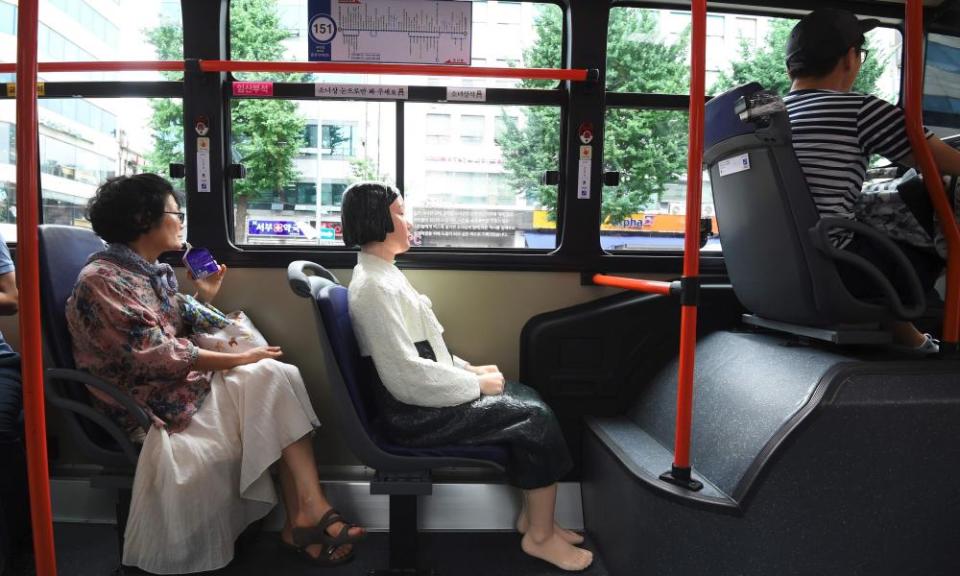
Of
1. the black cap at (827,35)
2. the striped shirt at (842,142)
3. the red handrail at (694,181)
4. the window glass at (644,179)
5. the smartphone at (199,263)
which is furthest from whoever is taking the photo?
the window glass at (644,179)

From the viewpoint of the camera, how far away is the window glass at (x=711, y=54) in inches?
95.9

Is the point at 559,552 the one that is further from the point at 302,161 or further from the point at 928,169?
the point at 302,161

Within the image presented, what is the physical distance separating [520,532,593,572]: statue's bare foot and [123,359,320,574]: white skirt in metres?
0.88

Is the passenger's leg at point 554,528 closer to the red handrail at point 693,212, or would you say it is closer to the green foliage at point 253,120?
the red handrail at point 693,212

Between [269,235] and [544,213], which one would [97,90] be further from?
[544,213]

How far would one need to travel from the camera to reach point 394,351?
1662 millimetres

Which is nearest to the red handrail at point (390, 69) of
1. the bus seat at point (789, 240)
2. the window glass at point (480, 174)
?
the window glass at point (480, 174)

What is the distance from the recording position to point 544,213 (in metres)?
2.50

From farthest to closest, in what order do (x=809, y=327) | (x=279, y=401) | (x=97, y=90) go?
(x=97, y=90), (x=279, y=401), (x=809, y=327)

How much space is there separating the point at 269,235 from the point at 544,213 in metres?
1.24

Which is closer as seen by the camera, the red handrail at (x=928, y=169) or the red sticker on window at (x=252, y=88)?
the red handrail at (x=928, y=169)

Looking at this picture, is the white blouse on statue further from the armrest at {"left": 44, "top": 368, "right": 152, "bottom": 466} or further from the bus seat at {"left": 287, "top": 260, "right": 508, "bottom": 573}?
the armrest at {"left": 44, "top": 368, "right": 152, "bottom": 466}

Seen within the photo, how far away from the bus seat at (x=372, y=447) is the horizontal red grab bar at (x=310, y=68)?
0.88 m

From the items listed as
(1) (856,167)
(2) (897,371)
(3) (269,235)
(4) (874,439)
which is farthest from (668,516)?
(3) (269,235)
